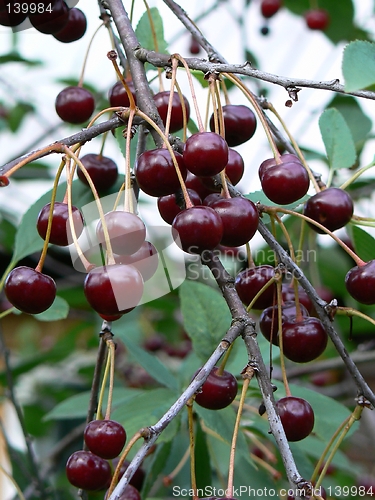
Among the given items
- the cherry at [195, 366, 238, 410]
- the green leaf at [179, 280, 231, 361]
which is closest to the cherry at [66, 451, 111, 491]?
the cherry at [195, 366, 238, 410]

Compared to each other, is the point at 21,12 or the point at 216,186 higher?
the point at 21,12

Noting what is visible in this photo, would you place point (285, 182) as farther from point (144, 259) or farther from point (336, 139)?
point (336, 139)

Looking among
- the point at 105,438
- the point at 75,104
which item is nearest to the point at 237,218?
the point at 105,438

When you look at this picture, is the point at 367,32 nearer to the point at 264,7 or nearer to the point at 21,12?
the point at 264,7

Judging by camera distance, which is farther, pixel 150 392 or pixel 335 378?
pixel 335 378

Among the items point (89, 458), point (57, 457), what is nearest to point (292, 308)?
point (89, 458)

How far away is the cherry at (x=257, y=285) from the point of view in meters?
0.83

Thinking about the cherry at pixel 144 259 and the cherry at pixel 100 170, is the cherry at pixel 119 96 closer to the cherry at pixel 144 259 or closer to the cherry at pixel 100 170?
the cherry at pixel 100 170

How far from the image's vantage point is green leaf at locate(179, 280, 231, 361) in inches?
44.7

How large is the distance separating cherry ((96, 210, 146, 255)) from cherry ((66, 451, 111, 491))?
0.30 metres

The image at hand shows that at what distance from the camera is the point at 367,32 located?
214 cm

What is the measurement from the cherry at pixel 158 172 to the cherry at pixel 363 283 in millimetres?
266

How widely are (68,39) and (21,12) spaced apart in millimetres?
156

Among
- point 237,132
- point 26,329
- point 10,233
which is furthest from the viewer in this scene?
point 26,329
